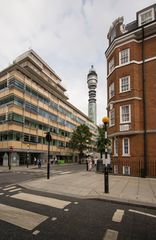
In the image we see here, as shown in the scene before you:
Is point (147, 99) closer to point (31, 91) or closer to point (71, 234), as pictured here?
point (71, 234)

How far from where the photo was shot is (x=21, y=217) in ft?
18.6

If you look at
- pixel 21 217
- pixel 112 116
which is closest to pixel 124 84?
pixel 112 116

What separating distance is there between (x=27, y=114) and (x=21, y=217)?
35.6 metres

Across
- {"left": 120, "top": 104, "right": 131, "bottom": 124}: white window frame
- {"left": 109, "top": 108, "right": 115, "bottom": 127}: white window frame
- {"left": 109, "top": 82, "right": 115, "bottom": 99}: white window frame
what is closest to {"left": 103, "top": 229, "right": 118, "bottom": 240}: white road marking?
{"left": 120, "top": 104, "right": 131, "bottom": 124}: white window frame

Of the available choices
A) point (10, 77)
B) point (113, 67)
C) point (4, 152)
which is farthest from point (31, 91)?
point (113, 67)

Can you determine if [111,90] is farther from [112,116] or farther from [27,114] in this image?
[27,114]

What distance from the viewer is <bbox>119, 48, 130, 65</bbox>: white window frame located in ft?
64.1

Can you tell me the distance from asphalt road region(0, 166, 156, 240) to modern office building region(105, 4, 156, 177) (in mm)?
10834

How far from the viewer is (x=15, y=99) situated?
36938 millimetres

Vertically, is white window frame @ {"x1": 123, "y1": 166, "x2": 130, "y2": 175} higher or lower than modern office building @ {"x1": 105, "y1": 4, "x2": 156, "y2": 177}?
lower

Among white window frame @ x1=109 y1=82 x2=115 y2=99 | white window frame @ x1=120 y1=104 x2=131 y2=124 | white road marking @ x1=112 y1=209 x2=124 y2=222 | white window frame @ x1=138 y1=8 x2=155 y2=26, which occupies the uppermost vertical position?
white window frame @ x1=138 y1=8 x2=155 y2=26

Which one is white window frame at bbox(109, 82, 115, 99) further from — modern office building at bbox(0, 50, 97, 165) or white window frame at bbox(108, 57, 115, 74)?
modern office building at bbox(0, 50, 97, 165)

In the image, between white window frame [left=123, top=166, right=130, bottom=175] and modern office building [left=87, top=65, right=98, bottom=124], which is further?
modern office building [left=87, top=65, right=98, bottom=124]

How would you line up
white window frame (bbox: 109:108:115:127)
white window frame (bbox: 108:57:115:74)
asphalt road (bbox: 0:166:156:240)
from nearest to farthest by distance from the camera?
asphalt road (bbox: 0:166:156:240)
white window frame (bbox: 109:108:115:127)
white window frame (bbox: 108:57:115:74)
